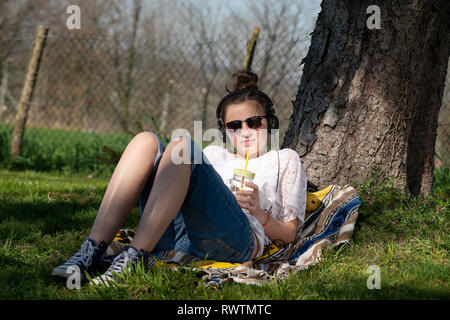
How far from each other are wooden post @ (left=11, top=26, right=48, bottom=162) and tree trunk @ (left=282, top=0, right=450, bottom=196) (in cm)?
405

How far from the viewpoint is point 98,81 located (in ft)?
23.1

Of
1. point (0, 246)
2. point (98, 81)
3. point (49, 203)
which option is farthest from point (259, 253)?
point (98, 81)

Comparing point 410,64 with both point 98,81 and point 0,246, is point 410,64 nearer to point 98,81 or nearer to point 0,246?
point 0,246

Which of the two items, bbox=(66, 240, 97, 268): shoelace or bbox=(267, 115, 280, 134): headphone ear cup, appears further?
bbox=(267, 115, 280, 134): headphone ear cup

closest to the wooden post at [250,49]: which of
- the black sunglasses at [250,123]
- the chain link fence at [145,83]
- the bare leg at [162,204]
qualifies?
the chain link fence at [145,83]

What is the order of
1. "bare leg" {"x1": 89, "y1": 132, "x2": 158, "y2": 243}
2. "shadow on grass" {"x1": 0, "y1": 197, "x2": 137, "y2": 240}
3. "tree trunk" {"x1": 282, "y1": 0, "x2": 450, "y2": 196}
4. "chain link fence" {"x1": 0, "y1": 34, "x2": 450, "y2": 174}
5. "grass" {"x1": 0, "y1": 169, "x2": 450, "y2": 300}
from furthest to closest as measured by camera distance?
"chain link fence" {"x1": 0, "y1": 34, "x2": 450, "y2": 174} → "tree trunk" {"x1": 282, "y1": 0, "x2": 450, "y2": 196} → "shadow on grass" {"x1": 0, "y1": 197, "x2": 137, "y2": 240} → "bare leg" {"x1": 89, "y1": 132, "x2": 158, "y2": 243} → "grass" {"x1": 0, "y1": 169, "x2": 450, "y2": 300}

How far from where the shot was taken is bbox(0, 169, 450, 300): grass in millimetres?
1791

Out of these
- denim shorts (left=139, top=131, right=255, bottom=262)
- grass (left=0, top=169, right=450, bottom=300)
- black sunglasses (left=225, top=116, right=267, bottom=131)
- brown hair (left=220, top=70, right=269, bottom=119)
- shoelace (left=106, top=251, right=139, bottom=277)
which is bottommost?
grass (left=0, top=169, right=450, bottom=300)

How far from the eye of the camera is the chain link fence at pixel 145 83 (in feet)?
17.9

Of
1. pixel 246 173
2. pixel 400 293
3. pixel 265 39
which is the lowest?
pixel 400 293

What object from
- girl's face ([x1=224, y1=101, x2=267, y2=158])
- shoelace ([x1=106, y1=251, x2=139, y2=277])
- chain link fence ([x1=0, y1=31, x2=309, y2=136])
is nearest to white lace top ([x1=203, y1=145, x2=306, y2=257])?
girl's face ([x1=224, y1=101, x2=267, y2=158])

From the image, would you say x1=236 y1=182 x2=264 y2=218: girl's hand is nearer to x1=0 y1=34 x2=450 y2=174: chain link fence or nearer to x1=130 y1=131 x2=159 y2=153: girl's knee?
x1=130 y1=131 x2=159 y2=153: girl's knee
